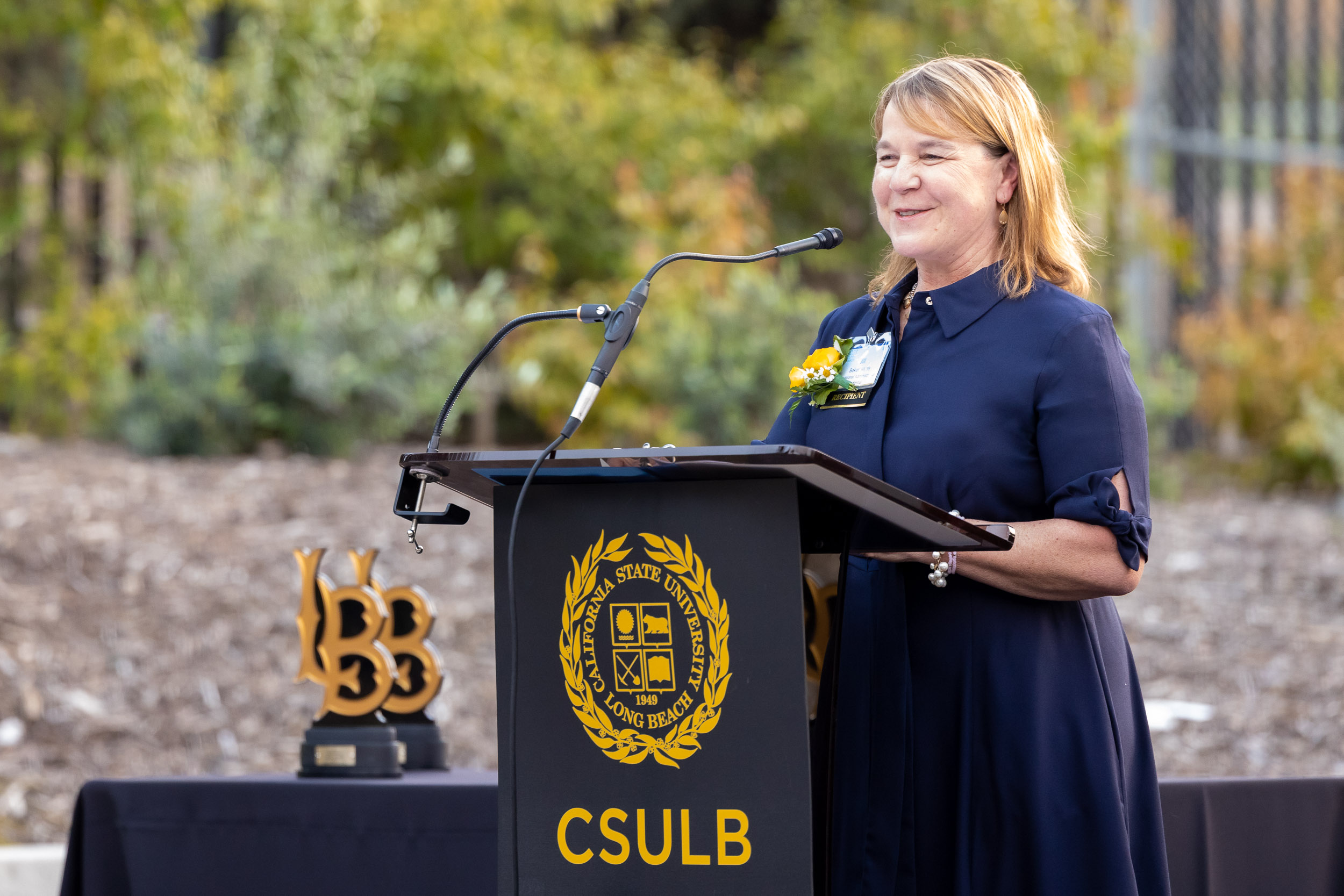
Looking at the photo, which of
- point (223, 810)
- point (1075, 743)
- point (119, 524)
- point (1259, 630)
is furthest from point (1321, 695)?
point (119, 524)

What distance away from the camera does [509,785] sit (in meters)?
1.76

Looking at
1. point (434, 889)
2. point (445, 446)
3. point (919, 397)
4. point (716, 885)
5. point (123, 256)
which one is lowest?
point (434, 889)

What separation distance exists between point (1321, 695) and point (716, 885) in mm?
3967

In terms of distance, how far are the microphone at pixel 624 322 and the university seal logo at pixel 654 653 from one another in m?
0.17

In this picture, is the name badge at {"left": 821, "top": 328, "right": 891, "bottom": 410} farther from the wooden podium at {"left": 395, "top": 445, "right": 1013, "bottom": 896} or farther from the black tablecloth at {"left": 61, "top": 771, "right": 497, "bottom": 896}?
the black tablecloth at {"left": 61, "top": 771, "right": 497, "bottom": 896}

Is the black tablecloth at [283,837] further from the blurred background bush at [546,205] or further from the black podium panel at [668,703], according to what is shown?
the blurred background bush at [546,205]

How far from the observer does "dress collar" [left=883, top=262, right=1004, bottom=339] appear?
2061mm

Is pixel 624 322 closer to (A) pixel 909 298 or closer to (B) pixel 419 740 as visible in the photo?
(A) pixel 909 298

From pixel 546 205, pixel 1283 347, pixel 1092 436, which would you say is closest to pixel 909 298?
pixel 1092 436

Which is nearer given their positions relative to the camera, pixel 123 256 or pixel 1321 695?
pixel 1321 695

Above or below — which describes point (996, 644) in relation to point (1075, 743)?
above

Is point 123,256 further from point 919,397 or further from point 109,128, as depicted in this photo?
point 919,397

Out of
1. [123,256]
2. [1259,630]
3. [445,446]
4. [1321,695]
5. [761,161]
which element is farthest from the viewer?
[761,161]

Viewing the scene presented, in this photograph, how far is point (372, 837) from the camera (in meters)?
2.81
